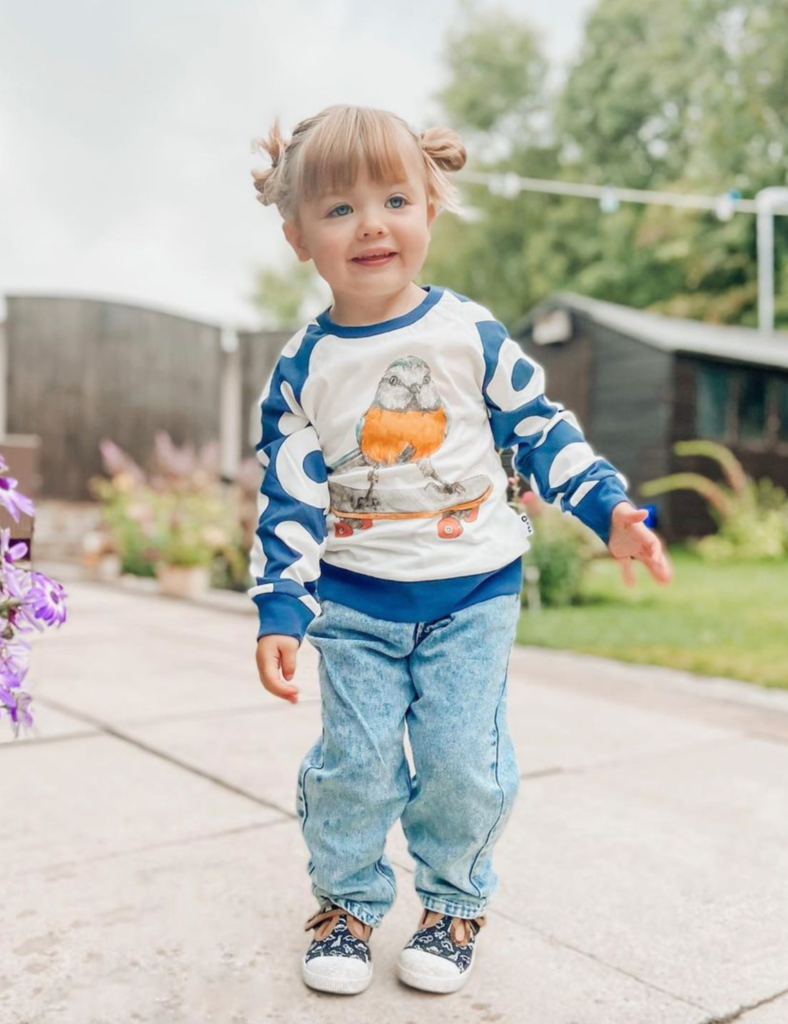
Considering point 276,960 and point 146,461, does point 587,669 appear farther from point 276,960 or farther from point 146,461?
point 146,461

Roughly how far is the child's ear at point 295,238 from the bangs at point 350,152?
0.34ft

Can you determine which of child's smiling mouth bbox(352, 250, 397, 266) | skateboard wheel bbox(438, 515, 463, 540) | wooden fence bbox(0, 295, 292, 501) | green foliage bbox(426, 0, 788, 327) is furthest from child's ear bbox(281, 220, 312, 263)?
green foliage bbox(426, 0, 788, 327)

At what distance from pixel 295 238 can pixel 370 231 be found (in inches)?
7.4

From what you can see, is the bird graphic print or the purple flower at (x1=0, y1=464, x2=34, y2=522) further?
the bird graphic print

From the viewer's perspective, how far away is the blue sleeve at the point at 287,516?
5.56 ft

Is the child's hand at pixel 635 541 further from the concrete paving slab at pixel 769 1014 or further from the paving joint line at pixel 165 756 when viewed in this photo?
the paving joint line at pixel 165 756

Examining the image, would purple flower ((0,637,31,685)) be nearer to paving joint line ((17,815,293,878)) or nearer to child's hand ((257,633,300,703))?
child's hand ((257,633,300,703))

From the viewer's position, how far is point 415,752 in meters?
1.79

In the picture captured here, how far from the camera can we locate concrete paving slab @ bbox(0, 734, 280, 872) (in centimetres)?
236

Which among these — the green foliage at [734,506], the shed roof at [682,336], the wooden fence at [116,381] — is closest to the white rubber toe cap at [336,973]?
the wooden fence at [116,381]

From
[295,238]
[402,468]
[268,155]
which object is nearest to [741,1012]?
[402,468]

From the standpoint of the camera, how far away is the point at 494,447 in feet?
6.24

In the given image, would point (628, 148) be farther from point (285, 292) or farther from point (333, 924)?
point (333, 924)

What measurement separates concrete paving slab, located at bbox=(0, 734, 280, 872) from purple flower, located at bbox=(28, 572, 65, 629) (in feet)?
3.60
